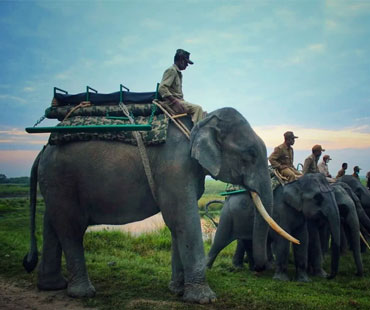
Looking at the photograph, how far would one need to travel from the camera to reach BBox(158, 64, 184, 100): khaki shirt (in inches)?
244

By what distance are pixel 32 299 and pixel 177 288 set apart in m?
2.19

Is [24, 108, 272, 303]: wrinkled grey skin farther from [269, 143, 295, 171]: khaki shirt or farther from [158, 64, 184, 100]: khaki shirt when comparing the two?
[269, 143, 295, 171]: khaki shirt

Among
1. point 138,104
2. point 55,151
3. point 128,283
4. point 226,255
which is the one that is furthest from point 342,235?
point 55,151

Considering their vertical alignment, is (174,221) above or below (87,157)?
below

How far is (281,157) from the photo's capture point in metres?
9.06

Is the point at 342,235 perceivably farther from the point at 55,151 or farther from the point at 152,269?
the point at 55,151

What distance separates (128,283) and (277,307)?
103 inches

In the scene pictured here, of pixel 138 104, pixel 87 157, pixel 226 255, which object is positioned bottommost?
pixel 226 255

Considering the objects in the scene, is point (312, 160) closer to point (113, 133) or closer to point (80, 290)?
point (113, 133)

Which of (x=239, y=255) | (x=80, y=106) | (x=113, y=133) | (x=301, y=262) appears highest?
(x=80, y=106)

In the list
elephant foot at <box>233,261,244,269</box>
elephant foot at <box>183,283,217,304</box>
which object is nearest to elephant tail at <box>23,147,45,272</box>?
elephant foot at <box>183,283,217,304</box>

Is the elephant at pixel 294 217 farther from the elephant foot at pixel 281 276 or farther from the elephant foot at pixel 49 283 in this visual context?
the elephant foot at pixel 49 283

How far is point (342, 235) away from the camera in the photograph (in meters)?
9.81

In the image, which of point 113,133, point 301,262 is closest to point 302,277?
point 301,262
